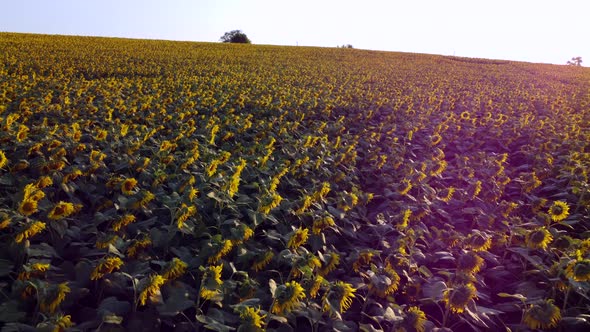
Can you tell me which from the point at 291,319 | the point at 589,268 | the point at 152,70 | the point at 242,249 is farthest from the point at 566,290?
the point at 152,70

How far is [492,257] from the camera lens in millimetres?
3275

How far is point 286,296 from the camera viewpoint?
7.29 ft

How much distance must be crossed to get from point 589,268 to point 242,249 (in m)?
2.03

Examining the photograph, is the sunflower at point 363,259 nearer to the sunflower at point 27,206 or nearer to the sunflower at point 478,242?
the sunflower at point 478,242

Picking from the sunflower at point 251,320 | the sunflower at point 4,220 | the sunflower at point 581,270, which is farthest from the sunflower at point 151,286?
the sunflower at point 581,270

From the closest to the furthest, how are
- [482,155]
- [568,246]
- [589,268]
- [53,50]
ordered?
1. [589,268]
2. [568,246]
3. [482,155]
4. [53,50]

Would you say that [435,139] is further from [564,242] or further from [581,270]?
[581,270]

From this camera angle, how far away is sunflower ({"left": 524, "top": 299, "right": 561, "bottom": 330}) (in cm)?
226

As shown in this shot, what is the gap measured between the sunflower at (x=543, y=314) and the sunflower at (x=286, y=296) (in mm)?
1204

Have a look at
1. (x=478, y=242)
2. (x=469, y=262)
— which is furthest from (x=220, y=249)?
(x=478, y=242)

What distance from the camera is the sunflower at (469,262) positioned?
2799mm

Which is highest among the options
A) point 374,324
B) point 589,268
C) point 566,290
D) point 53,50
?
point 53,50

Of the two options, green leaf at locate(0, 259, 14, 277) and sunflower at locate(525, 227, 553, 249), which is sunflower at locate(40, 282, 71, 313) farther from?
sunflower at locate(525, 227, 553, 249)

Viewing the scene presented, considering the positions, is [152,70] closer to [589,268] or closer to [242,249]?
[242,249]
